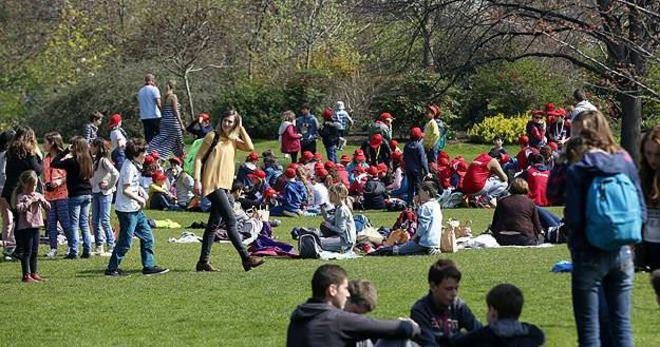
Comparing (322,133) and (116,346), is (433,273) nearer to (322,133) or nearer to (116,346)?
(116,346)

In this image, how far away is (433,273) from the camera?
8.28 m

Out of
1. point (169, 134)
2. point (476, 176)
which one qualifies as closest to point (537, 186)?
point (476, 176)

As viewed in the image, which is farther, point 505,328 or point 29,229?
point 29,229

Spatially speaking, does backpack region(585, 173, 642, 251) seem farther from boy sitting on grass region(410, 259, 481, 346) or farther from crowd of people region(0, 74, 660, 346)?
boy sitting on grass region(410, 259, 481, 346)

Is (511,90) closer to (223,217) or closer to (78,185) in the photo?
(78,185)

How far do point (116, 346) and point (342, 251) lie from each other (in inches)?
255

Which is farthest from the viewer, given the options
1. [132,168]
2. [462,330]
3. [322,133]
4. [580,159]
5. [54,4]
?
[54,4]

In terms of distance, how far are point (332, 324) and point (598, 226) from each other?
1.68m

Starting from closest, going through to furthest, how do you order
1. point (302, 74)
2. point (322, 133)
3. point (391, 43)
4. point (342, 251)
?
point (342, 251) < point (322, 133) < point (302, 74) < point (391, 43)

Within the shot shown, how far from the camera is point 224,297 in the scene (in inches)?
494

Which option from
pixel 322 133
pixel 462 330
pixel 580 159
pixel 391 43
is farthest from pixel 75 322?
pixel 391 43

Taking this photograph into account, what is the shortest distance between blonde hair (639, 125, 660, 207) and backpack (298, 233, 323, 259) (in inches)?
284

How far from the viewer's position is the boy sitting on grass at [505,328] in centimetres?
779

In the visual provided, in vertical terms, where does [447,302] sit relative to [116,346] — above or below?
above
